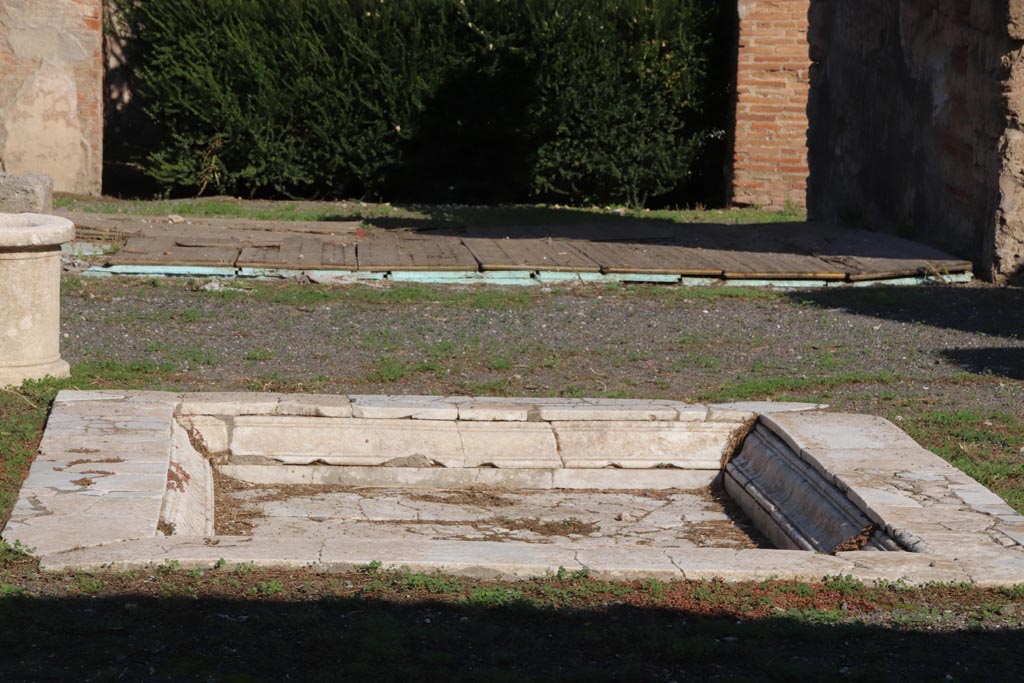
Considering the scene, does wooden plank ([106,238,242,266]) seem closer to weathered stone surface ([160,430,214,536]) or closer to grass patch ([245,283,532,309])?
grass patch ([245,283,532,309])

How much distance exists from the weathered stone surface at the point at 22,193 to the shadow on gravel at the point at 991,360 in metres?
5.91

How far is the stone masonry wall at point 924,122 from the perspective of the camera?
8.86m

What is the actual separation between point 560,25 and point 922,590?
1002 centimetres

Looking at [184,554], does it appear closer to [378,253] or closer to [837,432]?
[837,432]

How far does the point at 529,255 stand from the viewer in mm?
9648

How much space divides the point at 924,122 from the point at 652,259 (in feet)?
7.75

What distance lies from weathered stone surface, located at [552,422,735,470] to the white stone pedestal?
233 centimetres

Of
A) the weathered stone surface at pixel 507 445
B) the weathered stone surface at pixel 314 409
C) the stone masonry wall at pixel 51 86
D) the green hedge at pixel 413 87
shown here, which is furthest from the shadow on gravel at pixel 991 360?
the stone masonry wall at pixel 51 86

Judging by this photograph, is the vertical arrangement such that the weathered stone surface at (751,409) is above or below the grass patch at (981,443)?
above

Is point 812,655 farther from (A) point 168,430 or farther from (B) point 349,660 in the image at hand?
(A) point 168,430

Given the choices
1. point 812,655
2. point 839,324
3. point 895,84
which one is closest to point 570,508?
point 812,655

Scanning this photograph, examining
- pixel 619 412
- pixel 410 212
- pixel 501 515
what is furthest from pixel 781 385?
pixel 410 212

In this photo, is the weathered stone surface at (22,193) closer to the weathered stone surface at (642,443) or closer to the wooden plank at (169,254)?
the wooden plank at (169,254)

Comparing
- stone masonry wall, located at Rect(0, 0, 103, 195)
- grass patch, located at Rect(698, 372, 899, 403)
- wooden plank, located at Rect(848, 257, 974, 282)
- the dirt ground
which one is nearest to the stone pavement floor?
grass patch, located at Rect(698, 372, 899, 403)
